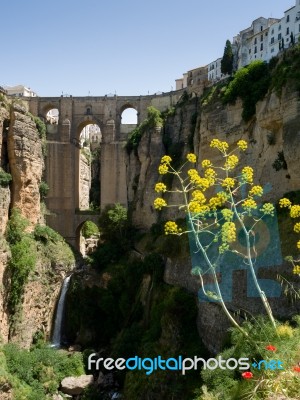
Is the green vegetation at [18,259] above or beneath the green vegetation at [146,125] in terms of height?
beneath

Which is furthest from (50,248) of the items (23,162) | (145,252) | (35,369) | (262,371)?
(262,371)

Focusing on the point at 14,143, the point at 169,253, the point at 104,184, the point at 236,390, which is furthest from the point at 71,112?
the point at 236,390

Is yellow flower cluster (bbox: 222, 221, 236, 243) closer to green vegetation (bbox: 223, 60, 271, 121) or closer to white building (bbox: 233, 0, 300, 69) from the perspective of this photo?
green vegetation (bbox: 223, 60, 271, 121)

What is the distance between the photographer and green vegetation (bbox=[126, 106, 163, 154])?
30078 mm

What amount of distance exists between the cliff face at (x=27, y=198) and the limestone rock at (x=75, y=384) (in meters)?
3.49

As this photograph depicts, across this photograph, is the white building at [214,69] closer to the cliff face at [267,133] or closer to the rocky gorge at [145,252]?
the rocky gorge at [145,252]

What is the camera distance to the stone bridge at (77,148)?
3566cm

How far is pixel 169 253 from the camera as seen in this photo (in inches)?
814

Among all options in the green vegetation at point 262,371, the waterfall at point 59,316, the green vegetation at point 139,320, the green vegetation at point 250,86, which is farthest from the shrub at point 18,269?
the green vegetation at point 262,371

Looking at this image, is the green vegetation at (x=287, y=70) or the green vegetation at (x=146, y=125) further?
the green vegetation at (x=146, y=125)

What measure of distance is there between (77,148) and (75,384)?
2267cm

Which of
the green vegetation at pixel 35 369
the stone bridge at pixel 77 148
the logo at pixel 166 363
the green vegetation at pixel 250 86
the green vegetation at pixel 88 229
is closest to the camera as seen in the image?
the logo at pixel 166 363

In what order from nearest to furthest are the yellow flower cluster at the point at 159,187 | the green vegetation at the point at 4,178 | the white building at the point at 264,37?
the yellow flower cluster at the point at 159,187 → the green vegetation at the point at 4,178 → the white building at the point at 264,37

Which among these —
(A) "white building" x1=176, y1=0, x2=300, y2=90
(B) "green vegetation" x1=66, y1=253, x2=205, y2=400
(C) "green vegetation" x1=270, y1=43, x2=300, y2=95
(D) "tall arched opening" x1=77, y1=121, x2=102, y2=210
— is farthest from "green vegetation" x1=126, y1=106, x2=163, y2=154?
(C) "green vegetation" x1=270, y1=43, x2=300, y2=95
